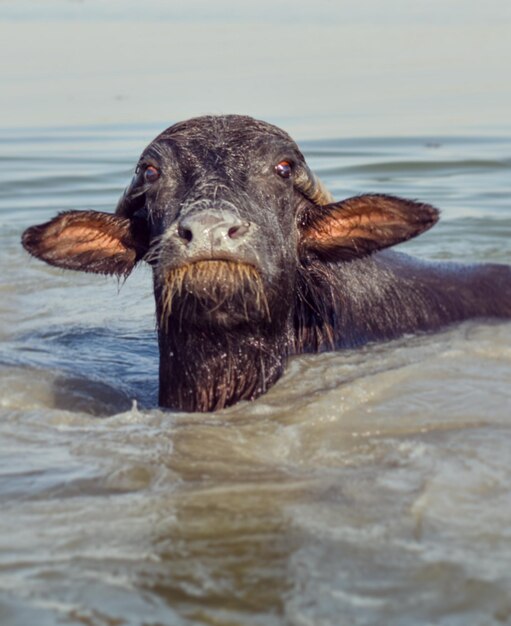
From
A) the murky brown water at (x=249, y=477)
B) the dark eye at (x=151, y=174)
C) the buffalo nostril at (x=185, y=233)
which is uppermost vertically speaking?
the dark eye at (x=151, y=174)

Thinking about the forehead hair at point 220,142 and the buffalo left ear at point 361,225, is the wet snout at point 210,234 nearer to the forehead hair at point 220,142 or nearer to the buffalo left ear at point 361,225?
the forehead hair at point 220,142

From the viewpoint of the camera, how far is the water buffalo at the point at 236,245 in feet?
20.1

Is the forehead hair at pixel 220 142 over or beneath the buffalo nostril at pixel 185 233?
over

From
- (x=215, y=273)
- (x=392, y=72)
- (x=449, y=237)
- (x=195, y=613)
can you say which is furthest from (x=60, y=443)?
(x=392, y=72)

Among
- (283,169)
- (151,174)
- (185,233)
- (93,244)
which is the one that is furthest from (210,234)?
(93,244)

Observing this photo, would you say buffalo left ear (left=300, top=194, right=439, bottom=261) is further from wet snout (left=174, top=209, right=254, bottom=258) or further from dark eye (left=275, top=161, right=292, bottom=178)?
wet snout (left=174, top=209, right=254, bottom=258)

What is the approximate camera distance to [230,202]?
20.3ft

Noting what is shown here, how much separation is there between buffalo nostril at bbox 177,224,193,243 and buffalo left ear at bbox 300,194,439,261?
3.96 ft

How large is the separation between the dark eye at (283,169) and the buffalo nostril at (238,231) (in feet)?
2.59

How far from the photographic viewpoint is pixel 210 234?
5805 mm

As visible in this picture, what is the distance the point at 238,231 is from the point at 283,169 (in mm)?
929

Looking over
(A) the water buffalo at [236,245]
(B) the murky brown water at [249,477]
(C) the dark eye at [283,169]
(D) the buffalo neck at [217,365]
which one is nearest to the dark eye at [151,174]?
(A) the water buffalo at [236,245]

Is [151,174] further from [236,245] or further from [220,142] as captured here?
[236,245]

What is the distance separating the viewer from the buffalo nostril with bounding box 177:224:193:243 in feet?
19.1
